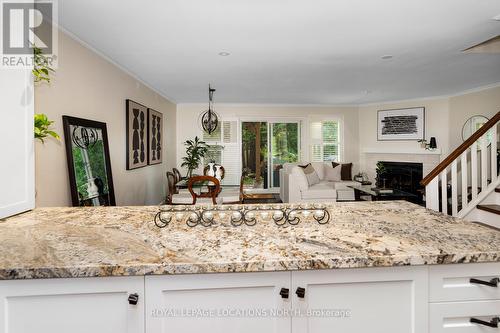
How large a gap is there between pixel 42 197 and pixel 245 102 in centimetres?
565

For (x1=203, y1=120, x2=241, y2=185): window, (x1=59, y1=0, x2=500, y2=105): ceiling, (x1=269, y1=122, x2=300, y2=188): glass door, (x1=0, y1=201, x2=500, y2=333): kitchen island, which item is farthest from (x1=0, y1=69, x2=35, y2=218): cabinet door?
(x1=269, y1=122, x2=300, y2=188): glass door

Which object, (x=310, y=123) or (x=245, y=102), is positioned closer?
(x=245, y=102)

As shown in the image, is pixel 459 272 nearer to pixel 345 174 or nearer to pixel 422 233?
pixel 422 233

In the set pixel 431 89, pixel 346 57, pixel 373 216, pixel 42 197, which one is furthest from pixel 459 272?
pixel 431 89

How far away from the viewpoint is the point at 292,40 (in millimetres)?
3256

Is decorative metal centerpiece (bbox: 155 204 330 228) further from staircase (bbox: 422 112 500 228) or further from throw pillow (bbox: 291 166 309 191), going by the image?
throw pillow (bbox: 291 166 309 191)

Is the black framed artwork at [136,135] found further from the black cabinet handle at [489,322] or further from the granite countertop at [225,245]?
the black cabinet handle at [489,322]

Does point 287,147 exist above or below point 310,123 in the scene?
below

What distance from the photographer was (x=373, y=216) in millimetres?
1646

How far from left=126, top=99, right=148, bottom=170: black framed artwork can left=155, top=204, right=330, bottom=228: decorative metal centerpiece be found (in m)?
3.17

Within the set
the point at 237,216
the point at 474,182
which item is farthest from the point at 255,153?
the point at 237,216

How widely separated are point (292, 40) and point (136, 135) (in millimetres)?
2811

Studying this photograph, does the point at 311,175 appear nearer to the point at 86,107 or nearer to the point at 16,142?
the point at 86,107

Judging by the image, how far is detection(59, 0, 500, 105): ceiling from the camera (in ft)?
Result: 8.22
